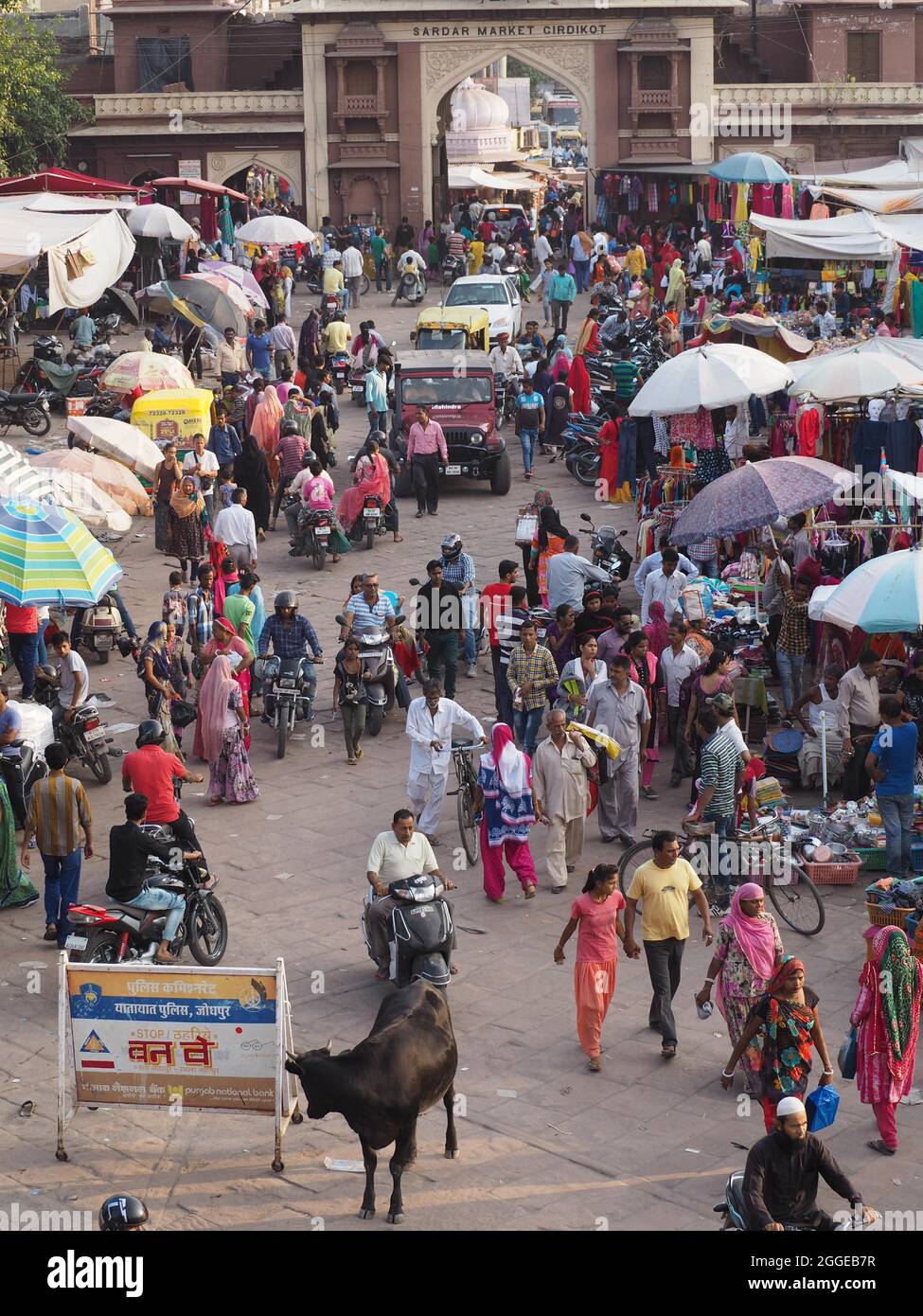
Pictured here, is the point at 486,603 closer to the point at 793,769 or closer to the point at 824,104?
the point at 793,769

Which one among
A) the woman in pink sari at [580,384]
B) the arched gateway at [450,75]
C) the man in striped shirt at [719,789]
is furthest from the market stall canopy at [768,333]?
the arched gateway at [450,75]

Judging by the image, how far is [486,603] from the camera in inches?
558

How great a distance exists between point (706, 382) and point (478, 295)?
36.7 feet

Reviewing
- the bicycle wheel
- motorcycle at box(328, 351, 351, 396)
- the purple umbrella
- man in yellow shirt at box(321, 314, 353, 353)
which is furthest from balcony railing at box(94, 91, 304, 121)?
the bicycle wheel

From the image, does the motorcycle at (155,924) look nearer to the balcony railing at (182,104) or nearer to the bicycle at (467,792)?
the bicycle at (467,792)

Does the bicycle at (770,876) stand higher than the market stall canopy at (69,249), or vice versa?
the market stall canopy at (69,249)

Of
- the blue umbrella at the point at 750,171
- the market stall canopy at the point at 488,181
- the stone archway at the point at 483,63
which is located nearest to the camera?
the blue umbrella at the point at 750,171

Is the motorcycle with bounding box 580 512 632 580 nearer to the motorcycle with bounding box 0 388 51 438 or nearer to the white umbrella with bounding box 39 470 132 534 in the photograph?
the white umbrella with bounding box 39 470 132 534

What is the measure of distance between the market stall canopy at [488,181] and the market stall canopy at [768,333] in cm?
2197

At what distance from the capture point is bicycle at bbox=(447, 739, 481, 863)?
11.7 m

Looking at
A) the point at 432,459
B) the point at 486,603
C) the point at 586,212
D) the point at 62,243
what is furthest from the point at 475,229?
the point at 486,603

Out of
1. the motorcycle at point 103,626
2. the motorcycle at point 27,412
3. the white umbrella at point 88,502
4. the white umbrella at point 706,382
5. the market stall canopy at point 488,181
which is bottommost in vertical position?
the motorcycle at point 103,626

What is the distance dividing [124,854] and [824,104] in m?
36.1

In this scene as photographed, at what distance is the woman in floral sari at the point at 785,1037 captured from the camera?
8258 millimetres
